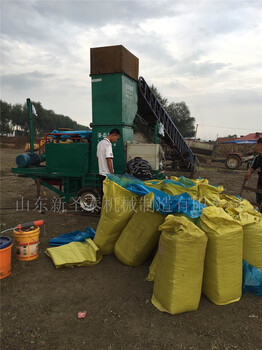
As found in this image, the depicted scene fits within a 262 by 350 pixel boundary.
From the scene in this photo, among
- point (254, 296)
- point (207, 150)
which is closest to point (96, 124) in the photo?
point (254, 296)

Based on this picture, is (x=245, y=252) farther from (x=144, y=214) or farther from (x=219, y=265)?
(x=144, y=214)

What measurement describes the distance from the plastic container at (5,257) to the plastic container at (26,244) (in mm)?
285

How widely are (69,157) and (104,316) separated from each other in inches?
148

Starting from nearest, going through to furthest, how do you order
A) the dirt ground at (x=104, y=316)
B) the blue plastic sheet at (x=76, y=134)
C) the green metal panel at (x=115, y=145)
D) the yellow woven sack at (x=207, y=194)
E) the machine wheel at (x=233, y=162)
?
the dirt ground at (x=104, y=316), the yellow woven sack at (x=207, y=194), the green metal panel at (x=115, y=145), the blue plastic sheet at (x=76, y=134), the machine wheel at (x=233, y=162)

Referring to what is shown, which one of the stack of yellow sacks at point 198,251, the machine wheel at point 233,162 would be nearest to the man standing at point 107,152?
the stack of yellow sacks at point 198,251

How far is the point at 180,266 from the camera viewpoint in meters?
2.18

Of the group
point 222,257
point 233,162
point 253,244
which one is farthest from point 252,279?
point 233,162

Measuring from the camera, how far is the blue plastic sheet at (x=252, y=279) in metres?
2.50

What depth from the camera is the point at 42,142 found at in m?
6.43

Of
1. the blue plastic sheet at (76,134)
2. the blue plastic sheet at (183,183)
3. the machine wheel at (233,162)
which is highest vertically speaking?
the blue plastic sheet at (76,134)

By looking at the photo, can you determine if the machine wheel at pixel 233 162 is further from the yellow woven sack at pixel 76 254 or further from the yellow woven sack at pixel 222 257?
the yellow woven sack at pixel 222 257

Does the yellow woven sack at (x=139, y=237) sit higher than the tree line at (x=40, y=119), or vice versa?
the tree line at (x=40, y=119)

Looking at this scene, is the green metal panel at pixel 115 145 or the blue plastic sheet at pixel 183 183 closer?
the blue plastic sheet at pixel 183 183

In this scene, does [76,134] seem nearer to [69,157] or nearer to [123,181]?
[69,157]
